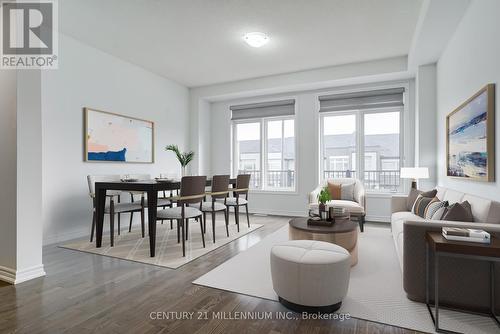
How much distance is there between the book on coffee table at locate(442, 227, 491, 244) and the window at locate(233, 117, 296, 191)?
4.16 m

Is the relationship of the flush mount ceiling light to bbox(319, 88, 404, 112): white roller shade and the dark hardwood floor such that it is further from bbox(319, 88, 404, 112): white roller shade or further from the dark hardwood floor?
the dark hardwood floor

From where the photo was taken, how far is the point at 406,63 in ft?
14.9

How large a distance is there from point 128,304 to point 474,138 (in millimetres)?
3295

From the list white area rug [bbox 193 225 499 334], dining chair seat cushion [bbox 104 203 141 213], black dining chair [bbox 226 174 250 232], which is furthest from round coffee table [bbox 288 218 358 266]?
dining chair seat cushion [bbox 104 203 141 213]

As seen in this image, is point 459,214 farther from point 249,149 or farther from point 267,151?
point 249,149

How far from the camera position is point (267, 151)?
20.8 feet

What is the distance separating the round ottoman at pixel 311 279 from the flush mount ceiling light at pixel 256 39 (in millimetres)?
2955

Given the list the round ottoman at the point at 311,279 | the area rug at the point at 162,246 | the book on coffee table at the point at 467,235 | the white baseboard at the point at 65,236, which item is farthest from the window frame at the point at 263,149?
the book on coffee table at the point at 467,235

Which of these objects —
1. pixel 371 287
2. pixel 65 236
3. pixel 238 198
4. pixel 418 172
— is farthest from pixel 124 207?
pixel 418 172

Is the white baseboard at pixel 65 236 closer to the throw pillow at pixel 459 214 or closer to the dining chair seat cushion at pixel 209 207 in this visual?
the dining chair seat cushion at pixel 209 207

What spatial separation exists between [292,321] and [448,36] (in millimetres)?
3678

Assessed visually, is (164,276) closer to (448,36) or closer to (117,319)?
(117,319)

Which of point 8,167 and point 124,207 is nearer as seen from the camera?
point 8,167

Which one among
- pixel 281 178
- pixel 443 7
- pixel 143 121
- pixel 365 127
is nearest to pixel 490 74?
pixel 443 7
